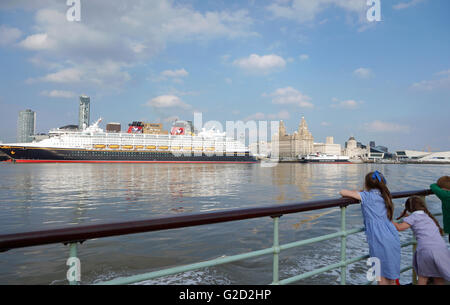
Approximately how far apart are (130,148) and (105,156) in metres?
11.8

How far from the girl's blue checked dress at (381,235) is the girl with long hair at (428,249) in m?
0.24

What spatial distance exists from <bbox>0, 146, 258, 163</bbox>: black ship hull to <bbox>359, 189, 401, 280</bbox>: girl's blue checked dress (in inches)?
2813

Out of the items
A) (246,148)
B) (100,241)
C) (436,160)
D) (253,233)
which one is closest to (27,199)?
(100,241)

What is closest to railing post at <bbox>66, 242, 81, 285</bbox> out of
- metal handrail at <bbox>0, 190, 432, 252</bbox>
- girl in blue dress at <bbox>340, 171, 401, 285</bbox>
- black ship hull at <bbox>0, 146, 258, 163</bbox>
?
metal handrail at <bbox>0, 190, 432, 252</bbox>

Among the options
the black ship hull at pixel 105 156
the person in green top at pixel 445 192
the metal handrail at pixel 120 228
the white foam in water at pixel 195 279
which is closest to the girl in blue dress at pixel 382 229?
the person in green top at pixel 445 192

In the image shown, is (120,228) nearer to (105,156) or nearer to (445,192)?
(445,192)

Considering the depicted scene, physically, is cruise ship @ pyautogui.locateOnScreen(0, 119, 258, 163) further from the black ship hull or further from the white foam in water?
the white foam in water

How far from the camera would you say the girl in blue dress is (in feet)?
9.00

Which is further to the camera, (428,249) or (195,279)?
(195,279)

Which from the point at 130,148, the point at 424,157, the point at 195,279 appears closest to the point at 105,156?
the point at 130,148

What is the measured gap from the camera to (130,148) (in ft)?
262
